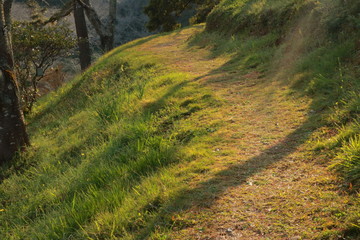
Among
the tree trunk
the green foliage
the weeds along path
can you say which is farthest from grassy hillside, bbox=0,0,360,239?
the tree trunk

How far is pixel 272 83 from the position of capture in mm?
5883

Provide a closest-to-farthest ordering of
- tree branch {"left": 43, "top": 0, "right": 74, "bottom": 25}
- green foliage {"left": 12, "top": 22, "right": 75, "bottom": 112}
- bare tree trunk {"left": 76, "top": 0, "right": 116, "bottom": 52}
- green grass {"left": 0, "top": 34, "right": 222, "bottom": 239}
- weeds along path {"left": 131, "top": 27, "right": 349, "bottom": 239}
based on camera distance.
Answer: weeds along path {"left": 131, "top": 27, "right": 349, "bottom": 239} < green grass {"left": 0, "top": 34, "right": 222, "bottom": 239} < green foliage {"left": 12, "top": 22, "right": 75, "bottom": 112} < bare tree trunk {"left": 76, "top": 0, "right": 116, "bottom": 52} < tree branch {"left": 43, "top": 0, "right": 74, "bottom": 25}

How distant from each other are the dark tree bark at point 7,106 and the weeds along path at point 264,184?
13.3ft

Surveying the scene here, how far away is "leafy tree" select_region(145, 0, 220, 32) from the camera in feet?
76.5

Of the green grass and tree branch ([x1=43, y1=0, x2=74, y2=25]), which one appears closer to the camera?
the green grass

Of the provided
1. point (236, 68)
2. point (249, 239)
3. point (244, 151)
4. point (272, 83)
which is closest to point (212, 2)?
point (236, 68)

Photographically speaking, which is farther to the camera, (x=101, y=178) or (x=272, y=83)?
(x=272, y=83)

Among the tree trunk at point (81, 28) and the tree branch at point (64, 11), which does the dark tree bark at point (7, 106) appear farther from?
the tree branch at point (64, 11)

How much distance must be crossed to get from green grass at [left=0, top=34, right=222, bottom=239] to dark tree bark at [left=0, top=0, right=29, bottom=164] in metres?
0.31

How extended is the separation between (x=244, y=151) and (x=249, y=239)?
1.42m

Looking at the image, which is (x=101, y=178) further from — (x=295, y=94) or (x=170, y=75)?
(x=170, y=75)

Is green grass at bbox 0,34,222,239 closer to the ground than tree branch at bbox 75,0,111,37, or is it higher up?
closer to the ground

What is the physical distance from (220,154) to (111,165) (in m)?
1.35

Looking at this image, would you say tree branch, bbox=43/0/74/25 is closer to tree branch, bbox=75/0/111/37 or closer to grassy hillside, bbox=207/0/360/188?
tree branch, bbox=75/0/111/37
